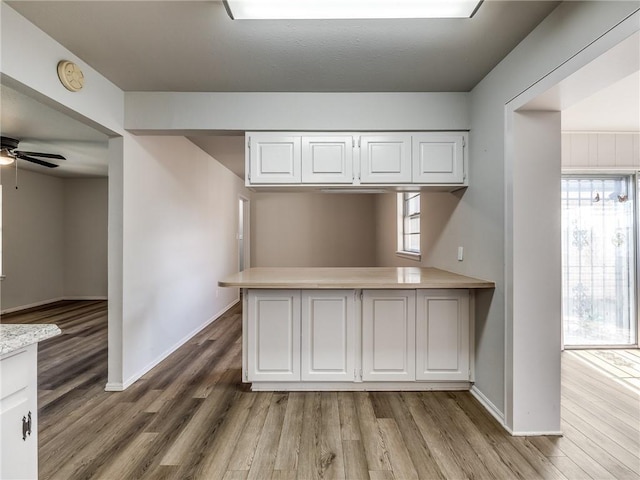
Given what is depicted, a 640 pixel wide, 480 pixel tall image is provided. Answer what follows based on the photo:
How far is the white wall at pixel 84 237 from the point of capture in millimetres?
6652

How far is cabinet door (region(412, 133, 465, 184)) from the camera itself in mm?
2791

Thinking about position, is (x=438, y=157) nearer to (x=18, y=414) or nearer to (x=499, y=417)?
(x=499, y=417)

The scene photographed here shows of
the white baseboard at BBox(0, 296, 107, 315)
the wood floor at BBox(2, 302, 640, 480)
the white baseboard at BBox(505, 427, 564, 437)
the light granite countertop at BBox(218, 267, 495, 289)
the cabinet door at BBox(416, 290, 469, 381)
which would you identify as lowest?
the wood floor at BBox(2, 302, 640, 480)

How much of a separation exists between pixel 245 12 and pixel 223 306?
467 cm

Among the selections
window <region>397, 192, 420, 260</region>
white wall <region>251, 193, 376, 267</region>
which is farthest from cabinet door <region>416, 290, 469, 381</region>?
white wall <region>251, 193, 376, 267</region>

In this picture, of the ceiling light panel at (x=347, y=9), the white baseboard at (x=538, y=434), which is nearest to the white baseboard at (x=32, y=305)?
the ceiling light panel at (x=347, y=9)

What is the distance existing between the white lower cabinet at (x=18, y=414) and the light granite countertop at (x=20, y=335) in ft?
0.15

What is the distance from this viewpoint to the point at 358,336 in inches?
105

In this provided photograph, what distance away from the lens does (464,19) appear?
1.86 m

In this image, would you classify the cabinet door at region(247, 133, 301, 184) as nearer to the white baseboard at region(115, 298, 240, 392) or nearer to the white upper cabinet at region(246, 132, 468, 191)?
the white upper cabinet at region(246, 132, 468, 191)

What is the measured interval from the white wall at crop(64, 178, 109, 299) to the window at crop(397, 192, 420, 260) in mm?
5626

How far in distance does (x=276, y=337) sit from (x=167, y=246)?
1703 mm

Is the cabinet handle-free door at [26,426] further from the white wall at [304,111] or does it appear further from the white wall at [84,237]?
the white wall at [84,237]

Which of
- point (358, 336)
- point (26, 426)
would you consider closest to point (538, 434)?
point (358, 336)
